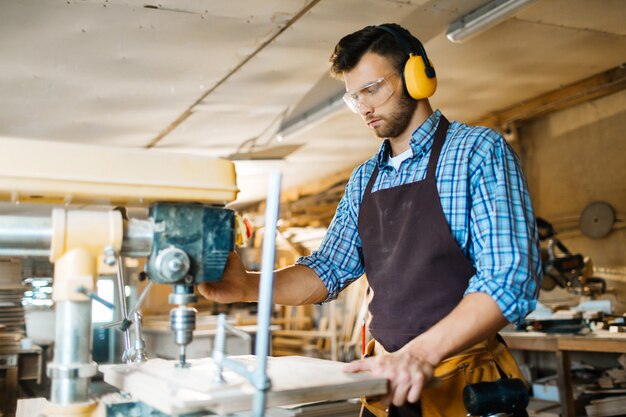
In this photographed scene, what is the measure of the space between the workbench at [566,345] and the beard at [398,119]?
206cm

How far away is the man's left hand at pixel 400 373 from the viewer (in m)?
1.07

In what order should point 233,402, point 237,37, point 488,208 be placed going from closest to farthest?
point 233,402 < point 488,208 < point 237,37

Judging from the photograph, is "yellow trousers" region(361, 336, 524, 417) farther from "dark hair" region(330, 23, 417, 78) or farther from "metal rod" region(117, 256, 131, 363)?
"dark hair" region(330, 23, 417, 78)

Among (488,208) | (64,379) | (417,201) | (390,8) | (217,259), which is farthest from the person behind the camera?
(390,8)

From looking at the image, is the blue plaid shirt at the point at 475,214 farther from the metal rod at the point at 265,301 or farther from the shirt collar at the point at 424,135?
the metal rod at the point at 265,301

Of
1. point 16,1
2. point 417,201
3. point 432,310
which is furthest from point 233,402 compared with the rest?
point 16,1

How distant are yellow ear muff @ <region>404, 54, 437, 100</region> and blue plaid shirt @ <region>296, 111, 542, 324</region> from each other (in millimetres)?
80

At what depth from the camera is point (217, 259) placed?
1.10m

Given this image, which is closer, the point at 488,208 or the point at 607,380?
the point at 488,208

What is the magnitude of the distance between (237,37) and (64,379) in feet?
9.78

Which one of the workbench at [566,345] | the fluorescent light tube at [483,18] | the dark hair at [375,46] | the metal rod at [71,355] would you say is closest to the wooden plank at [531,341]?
the workbench at [566,345]

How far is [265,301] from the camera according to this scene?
34.4 inches

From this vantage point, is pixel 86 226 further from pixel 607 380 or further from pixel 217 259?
A: pixel 607 380

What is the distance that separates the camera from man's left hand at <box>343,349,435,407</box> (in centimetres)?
107
